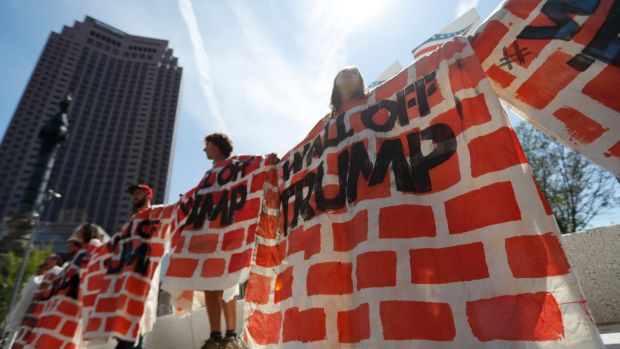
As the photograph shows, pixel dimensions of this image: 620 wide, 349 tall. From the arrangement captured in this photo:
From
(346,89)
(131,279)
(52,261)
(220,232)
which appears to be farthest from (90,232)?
(346,89)

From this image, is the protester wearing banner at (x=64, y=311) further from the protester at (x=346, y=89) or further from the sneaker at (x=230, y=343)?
the protester at (x=346, y=89)

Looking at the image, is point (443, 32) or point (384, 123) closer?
point (384, 123)

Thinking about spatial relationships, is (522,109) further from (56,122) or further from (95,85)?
(95,85)

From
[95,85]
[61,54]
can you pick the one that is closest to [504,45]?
[95,85]

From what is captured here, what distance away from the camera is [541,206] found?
1.13m

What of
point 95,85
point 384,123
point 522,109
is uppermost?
point 95,85

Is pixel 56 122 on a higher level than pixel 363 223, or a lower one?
higher

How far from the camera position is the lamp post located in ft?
32.4

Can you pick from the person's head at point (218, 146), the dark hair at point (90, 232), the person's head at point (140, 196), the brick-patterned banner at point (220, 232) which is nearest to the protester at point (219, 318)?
the brick-patterned banner at point (220, 232)

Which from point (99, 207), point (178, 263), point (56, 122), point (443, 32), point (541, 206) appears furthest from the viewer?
point (99, 207)

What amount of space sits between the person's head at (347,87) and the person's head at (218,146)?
1292 mm

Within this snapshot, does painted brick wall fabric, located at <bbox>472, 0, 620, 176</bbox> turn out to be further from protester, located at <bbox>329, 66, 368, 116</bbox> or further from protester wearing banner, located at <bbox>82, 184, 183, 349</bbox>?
protester wearing banner, located at <bbox>82, 184, 183, 349</bbox>

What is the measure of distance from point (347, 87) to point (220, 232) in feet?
4.48

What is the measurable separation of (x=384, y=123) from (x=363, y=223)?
564mm
